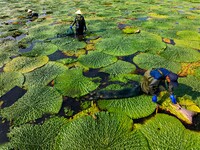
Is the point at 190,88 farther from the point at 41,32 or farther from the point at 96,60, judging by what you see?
the point at 41,32

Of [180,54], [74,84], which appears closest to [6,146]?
[74,84]

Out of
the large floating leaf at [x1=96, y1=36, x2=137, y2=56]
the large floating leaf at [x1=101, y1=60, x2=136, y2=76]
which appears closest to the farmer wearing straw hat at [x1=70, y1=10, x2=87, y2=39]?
the large floating leaf at [x1=96, y1=36, x2=137, y2=56]

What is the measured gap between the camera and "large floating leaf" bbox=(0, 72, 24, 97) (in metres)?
5.43

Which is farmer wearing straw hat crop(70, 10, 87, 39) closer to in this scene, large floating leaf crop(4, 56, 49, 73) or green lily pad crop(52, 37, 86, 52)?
green lily pad crop(52, 37, 86, 52)

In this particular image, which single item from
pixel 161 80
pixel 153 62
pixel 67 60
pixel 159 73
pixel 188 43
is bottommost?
pixel 67 60

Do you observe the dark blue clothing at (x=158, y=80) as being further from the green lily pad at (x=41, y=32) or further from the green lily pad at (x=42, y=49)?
the green lily pad at (x=41, y=32)

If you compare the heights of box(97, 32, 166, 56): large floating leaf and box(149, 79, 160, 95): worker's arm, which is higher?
box(149, 79, 160, 95): worker's arm

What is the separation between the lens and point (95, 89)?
5160mm

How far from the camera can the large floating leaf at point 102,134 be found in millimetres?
3447

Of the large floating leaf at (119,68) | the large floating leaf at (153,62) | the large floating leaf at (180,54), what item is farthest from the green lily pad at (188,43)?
the large floating leaf at (119,68)

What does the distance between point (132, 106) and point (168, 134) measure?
110cm

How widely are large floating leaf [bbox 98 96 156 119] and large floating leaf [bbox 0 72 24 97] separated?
298 centimetres

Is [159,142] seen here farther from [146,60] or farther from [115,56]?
[115,56]

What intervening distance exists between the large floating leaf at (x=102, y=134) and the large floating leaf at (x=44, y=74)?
2274 millimetres
